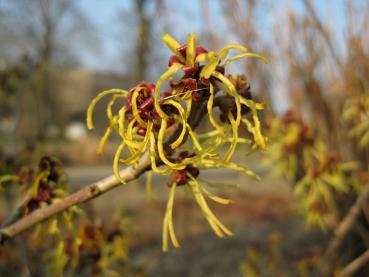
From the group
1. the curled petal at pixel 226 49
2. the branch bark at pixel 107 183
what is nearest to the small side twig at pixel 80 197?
the branch bark at pixel 107 183

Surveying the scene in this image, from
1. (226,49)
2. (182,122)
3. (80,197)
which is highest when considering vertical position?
(226,49)

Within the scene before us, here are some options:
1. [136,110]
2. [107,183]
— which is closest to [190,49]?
[136,110]

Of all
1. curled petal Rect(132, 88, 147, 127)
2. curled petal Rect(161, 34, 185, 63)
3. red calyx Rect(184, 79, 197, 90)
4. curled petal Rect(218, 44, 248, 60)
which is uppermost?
curled petal Rect(161, 34, 185, 63)

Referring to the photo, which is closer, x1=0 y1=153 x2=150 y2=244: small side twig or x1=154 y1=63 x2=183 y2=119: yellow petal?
x1=154 y1=63 x2=183 y2=119: yellow petal

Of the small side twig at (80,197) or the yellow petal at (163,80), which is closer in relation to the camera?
the yellow petal at (163,80)

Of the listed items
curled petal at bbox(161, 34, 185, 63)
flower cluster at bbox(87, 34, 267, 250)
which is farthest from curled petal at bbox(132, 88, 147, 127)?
curled petal at bbox(161, 34, 185, 63)

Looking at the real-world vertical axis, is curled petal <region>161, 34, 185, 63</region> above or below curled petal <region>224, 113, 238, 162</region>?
above

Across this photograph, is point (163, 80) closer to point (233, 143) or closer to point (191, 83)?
point (191, 83)

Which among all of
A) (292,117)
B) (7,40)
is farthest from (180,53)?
(7,40)

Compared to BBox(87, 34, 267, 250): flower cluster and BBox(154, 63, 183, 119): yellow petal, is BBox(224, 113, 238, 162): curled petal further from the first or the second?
BBox(154, 63, 183, 119): yellow petal

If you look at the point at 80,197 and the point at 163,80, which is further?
the point at 80,197

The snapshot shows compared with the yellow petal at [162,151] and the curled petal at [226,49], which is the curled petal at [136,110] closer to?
the yellow petal at [162,151]

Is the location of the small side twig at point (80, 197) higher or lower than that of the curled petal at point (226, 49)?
lower

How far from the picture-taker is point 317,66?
268 cm
